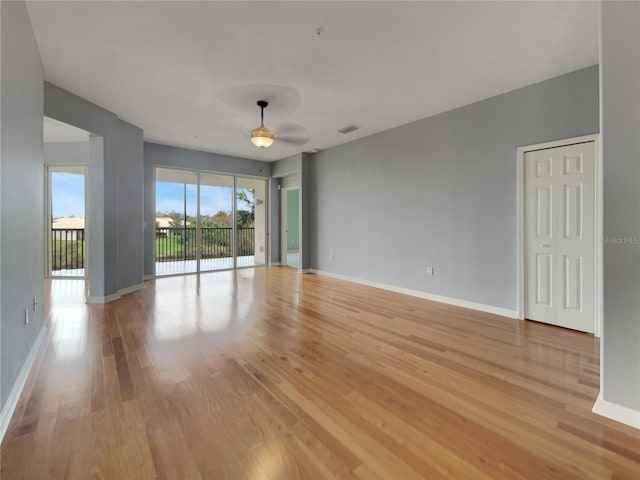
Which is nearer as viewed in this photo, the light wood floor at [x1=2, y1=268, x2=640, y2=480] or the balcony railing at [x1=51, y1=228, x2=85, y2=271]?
the light wood floor at [x1=2, y1=268, x2=640, y2=480]

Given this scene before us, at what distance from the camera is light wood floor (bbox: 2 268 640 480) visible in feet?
4.53

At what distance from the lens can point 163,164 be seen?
245 inches

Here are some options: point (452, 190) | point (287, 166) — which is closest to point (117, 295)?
point (287, 166)

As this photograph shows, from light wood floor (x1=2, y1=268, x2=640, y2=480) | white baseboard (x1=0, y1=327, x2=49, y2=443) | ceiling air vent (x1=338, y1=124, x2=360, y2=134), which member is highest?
ceiling air vent (x1=338, y1=124, x2=360, y2=134)

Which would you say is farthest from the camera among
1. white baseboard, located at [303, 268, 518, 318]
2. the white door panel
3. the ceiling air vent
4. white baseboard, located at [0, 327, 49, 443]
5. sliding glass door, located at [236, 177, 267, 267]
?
sliding glass door, located at [236, 177, 267, 267]

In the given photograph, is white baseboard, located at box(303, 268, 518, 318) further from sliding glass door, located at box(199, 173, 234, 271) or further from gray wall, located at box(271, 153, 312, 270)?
sliding glass door, located at box(199, 173, 234, 271)

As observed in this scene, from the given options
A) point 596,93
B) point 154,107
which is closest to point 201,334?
point 154,107

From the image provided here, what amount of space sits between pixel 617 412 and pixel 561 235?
2.17 meters

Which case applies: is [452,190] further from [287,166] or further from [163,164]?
[163,164]

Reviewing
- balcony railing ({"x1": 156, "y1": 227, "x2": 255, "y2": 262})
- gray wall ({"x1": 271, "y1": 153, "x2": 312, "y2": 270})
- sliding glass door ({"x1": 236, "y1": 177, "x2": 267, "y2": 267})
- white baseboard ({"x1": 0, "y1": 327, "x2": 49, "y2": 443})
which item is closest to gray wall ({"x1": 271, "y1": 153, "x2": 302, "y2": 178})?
gray wall ({"x1": 271, "y1": 153, "x2": 312, "y2": 270})

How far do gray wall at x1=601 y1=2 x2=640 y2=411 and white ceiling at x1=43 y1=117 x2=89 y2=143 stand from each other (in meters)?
5.46

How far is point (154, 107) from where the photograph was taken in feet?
13.6

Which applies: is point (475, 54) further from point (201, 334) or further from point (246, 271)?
point (246, 271)

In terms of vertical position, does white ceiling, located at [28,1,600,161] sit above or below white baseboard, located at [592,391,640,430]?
above
